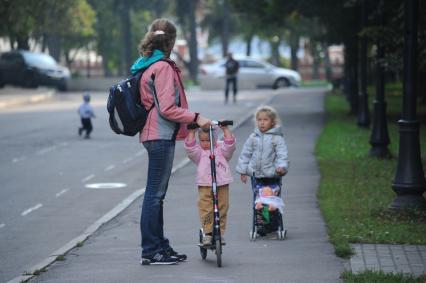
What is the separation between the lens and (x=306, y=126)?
26.9 metres

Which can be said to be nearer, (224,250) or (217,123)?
(217,123)

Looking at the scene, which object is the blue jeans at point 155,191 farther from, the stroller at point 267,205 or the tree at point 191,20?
the tree at point 191,20

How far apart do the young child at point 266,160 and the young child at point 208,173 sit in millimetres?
783

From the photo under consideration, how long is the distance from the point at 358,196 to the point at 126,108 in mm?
5300

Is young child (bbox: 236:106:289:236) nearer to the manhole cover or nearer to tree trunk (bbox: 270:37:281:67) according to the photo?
the manhole cover

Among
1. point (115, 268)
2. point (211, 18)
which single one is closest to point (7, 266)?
point (115, 268)

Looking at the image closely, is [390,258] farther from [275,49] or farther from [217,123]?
[275,49]

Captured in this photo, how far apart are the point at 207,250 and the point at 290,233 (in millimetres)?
1435

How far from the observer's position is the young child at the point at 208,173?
922cm

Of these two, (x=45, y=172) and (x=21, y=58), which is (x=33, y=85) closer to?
(x=21, y=58)

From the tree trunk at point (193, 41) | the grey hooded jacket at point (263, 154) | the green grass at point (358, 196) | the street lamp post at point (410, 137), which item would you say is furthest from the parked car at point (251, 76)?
the grey hooded jacket at point (263, 154)

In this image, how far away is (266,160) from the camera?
1027cm

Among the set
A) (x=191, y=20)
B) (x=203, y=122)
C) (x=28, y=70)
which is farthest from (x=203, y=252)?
(x=191, y=20)

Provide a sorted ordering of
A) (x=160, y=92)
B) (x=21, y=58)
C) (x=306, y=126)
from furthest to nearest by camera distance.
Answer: (x=21, y=58) → (x=306, y=126) → (x=160, y=92)
